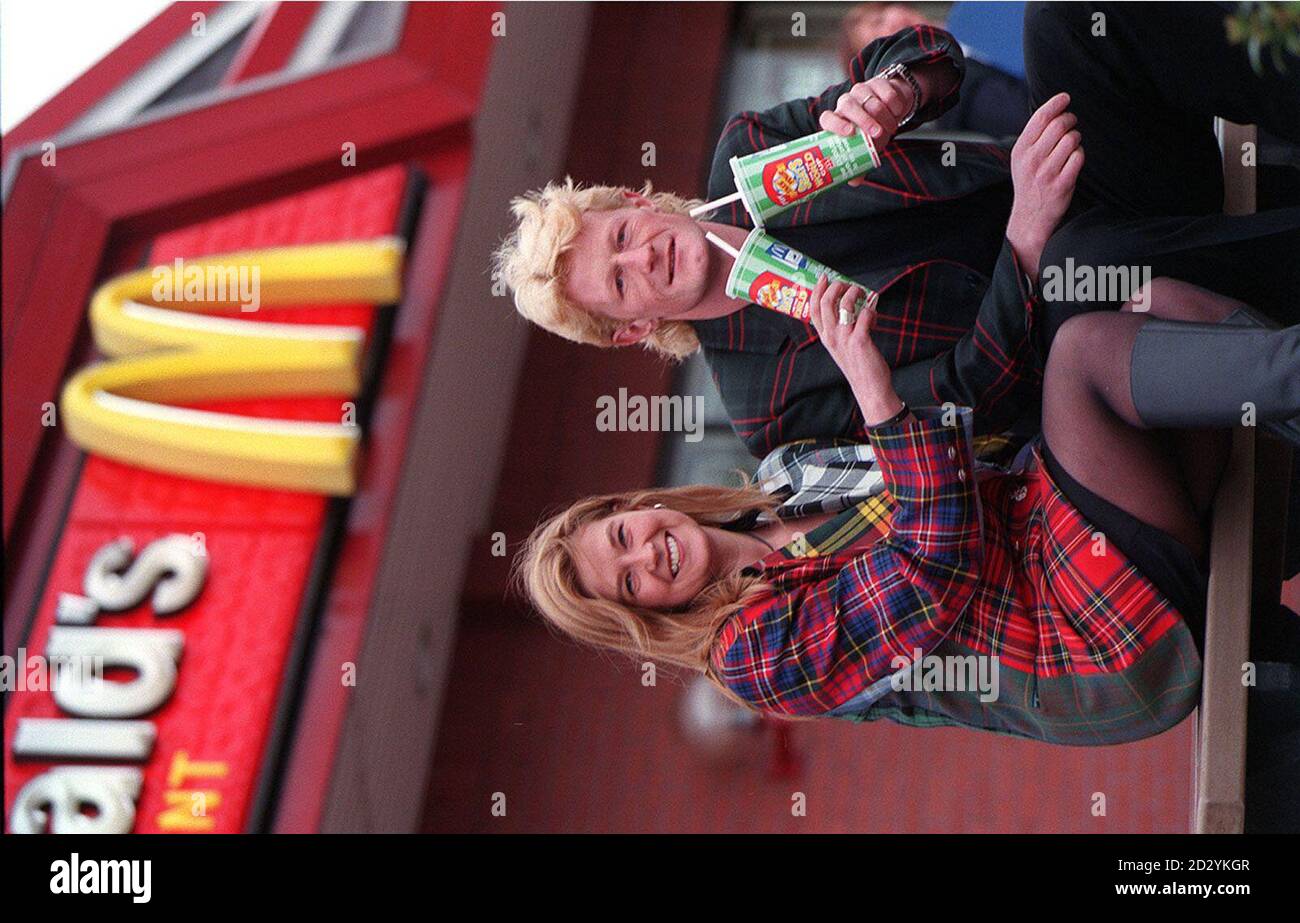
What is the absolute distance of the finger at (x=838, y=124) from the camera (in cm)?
176

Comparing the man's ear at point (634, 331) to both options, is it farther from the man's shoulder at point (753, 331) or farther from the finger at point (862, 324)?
the finger at point (862, 324)

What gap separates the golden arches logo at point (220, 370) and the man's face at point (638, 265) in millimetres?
1793

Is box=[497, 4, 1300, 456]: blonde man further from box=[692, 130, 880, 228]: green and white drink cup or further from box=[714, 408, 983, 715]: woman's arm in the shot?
box=[714, 408, 983, 715]: woman's arm

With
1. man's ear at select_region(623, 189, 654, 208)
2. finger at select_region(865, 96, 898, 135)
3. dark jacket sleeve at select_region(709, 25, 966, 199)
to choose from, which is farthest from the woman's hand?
man's ear at select_region(623, 189, 654, 208)

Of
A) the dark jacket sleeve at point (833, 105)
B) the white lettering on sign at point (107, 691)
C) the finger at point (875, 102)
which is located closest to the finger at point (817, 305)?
the finger at point (875, 102)

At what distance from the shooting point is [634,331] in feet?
6.91

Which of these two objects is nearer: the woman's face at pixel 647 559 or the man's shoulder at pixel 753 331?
the woman's face at pixel 647 559

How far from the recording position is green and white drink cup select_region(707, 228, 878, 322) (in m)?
1.75

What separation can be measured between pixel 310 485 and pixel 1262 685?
2717 mm

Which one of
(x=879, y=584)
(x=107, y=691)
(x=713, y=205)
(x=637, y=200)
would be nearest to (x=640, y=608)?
(x=879, y=584)

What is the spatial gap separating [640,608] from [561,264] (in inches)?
22.4
